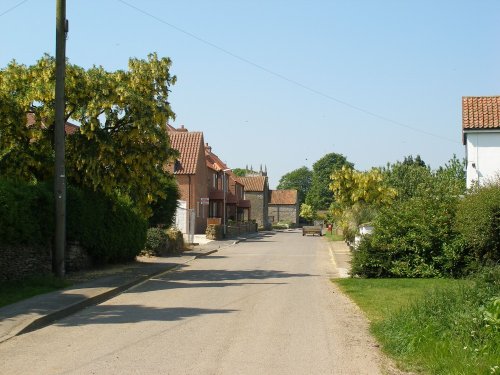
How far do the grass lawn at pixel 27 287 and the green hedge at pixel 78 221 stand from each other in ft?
3.27

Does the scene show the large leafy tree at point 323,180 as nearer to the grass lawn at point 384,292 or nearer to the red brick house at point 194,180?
the red brick house at point 194,180

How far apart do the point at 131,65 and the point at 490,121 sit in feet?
53.6

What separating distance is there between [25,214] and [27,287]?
1.87m

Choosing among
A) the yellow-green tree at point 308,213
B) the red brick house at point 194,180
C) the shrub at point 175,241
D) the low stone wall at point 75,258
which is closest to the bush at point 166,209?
the shrub at point 175,241

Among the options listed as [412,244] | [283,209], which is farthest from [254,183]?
[412,244]

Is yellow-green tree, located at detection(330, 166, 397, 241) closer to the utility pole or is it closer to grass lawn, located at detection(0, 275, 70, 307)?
the utility pole

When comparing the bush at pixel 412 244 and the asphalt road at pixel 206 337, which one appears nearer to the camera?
the asphalt road at pixel 206 337

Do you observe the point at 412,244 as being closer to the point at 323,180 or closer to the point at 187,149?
the point at 187,149

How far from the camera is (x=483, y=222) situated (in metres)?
17.0

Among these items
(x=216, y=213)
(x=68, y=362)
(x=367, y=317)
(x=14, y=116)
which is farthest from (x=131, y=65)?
(x=216, y=213)

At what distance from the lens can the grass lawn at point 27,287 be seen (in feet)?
44.3

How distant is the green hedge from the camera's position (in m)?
15.2

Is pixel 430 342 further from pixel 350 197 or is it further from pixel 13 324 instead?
pixel 350 197

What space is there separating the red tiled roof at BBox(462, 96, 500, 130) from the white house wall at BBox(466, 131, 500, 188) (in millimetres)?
374
